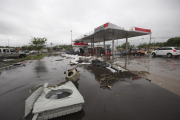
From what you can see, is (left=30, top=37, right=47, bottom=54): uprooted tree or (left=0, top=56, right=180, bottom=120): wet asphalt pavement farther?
(left=30, top=37, right=47, bottom=54): uprooted tree

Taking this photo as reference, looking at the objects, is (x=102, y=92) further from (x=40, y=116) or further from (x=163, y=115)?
(x=40, y=116)

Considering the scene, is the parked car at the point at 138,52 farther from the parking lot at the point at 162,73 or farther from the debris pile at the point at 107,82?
the debris pile at the point at 107,82

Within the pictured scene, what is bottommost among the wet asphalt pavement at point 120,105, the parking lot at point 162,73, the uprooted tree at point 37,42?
the wet asphalt pavement at point 120,105

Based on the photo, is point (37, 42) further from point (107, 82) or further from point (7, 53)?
point (107, 82)

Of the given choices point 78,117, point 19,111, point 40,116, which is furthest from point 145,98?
point 19,111

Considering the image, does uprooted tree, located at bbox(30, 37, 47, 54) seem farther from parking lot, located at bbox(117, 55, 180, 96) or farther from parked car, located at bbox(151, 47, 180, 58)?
parked car, located at bbox(151, 47, 180, 58)

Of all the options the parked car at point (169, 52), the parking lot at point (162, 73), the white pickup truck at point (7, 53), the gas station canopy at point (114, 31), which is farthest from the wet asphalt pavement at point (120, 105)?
the white pickup truck at point (7, 53)

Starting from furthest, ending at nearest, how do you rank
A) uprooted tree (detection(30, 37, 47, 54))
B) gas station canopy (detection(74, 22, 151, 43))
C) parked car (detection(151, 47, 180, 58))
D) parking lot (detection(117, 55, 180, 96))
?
uprooted tree (detection(30, 37, 47, 54)) → parked car (detection(151, 47, 180, 58)) → gas station canopy (detection(74, 22, 151, 43)) → parking lot (detection(117, 55, 180, 96))

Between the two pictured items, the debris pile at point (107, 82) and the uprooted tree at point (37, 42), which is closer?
the debris pile at point (107, 82)

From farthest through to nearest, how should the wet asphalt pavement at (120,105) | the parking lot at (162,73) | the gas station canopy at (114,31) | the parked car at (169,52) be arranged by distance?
the parked car at (169,52)
the gas station canopy at (114,31)
the parking lot at (162,73)
the wet asphalt pavement at (120,105)

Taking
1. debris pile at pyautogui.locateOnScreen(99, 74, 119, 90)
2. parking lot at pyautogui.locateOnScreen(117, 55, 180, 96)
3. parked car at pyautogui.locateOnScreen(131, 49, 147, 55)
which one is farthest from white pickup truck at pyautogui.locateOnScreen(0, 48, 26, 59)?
parked car at pyautogui.locateOnScreen(131, 49, 147, 55)

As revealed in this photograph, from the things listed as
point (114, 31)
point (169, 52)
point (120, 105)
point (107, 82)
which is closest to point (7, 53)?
point (107, 82)

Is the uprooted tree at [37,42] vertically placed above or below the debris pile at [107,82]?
above

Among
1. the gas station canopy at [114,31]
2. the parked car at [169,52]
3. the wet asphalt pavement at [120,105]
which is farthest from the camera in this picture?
the parked car at [169,52]
